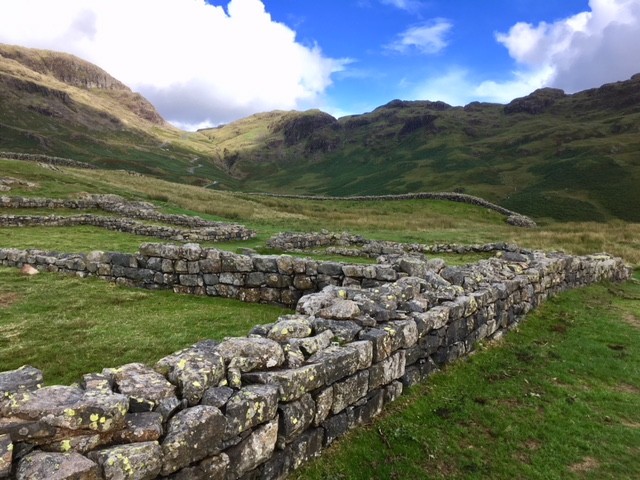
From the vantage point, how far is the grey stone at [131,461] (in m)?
4.48

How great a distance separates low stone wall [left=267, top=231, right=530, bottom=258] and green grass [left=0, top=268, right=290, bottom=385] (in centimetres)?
1393

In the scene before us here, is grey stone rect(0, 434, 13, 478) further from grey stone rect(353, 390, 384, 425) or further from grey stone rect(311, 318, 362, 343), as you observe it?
grey stone rect(353, 390, 384, 425)

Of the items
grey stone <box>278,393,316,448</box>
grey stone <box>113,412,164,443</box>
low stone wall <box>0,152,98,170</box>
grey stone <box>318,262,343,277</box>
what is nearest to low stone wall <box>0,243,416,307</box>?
grey stone <box>318,262,343,277</box>

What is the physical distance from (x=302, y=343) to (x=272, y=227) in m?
35.5

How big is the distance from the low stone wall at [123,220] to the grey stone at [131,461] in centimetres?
2581

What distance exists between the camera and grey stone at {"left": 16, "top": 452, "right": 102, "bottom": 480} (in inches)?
162

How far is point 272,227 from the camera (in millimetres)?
42656

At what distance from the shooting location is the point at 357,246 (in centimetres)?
3116

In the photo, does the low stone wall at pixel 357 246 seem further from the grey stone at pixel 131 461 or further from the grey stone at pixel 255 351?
the grey stone at pixel 131 461

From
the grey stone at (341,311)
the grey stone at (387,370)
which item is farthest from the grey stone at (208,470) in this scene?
the grey stone at (341,311)

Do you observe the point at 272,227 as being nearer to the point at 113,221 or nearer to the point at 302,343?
the point at 113,221

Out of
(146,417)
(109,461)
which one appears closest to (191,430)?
(146,417)

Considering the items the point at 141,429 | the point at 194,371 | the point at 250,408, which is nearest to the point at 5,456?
the point at 141,429

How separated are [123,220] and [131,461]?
106 feet
